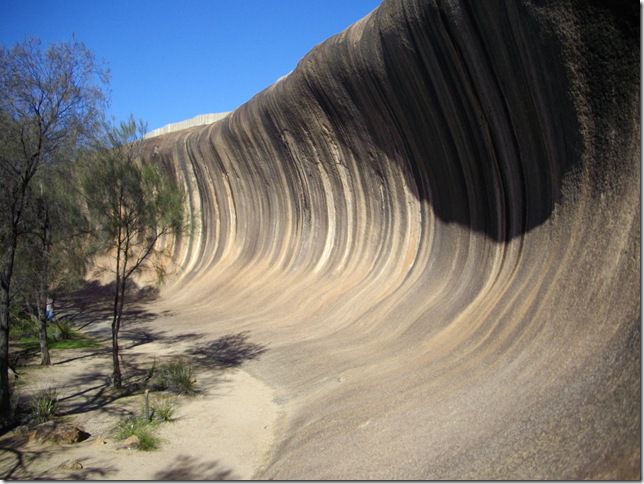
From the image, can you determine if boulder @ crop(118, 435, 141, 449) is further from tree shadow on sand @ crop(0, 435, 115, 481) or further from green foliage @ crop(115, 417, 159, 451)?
tree shadow on sand @ crop(0, 435, 115, 481)

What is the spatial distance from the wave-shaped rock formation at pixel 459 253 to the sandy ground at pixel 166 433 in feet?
1.29

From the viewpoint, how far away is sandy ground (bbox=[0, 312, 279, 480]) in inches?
217

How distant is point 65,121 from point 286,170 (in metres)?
7.27

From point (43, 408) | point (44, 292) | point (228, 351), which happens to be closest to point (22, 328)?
point (44, 292)

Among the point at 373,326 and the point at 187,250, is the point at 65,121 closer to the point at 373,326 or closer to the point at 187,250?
the point at 373,326

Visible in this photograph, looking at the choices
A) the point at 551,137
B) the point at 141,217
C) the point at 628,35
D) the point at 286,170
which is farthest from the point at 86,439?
the point at 286,170

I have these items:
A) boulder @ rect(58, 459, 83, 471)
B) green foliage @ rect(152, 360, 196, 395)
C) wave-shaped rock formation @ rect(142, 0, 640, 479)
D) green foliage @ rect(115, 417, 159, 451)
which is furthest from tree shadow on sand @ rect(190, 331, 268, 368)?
boulder @ rect(58, 459, 83, 471)

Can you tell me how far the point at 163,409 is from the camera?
716 cm

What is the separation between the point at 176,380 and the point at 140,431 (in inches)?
78.3

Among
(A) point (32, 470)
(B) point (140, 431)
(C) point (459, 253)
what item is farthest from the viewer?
(C) point (459, 253)

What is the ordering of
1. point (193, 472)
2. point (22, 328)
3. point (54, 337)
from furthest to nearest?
point (22, 328) → point (54, 337) → point (193, 472)

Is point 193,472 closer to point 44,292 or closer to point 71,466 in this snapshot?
point 71,466

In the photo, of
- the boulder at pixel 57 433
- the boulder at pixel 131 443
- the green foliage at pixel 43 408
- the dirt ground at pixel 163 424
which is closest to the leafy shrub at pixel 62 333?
the dirt ground at pixel 163 424

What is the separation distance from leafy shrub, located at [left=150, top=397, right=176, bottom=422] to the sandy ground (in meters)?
0.10
